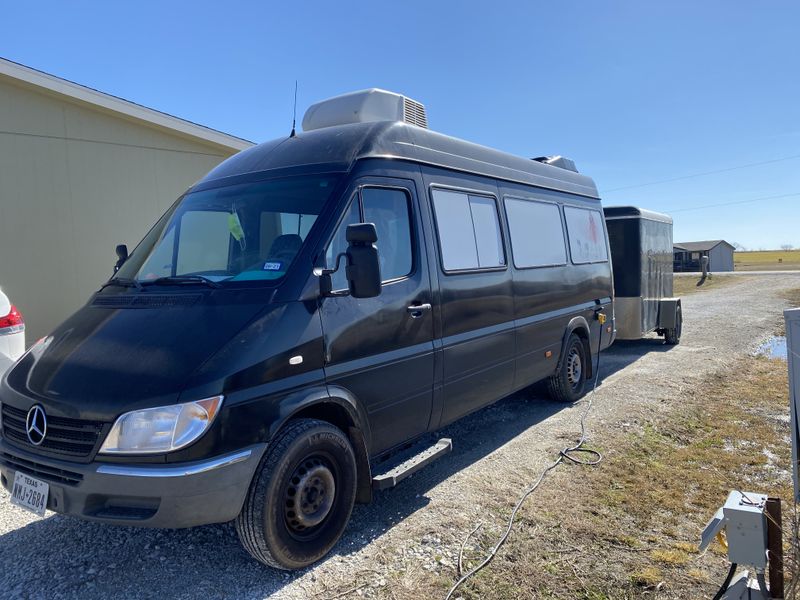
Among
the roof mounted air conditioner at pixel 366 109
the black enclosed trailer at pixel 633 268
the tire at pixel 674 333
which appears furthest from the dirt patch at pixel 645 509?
the tire at pixel 674 333

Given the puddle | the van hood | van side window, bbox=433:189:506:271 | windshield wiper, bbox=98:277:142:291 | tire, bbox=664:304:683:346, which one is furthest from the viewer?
tire, bbox=664:304:683:346

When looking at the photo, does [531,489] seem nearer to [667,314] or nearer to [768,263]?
[667,314]

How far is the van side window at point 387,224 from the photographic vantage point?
3816 millimetres

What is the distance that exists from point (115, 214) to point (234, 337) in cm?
804

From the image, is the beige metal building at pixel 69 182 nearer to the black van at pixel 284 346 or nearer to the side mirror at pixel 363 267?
the black van at pixel 284 346

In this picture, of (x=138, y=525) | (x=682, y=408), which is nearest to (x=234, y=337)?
(x=138, y=525)

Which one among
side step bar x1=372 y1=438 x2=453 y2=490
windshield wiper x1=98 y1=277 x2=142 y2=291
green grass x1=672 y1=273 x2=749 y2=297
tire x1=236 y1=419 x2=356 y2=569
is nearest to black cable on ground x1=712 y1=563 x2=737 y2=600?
side step bar x1=372 y1=438 x2=453 y2=490

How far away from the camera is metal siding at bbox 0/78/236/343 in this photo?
8719 mm

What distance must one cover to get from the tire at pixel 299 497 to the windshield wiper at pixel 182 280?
103cm

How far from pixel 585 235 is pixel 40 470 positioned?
654 centimetres

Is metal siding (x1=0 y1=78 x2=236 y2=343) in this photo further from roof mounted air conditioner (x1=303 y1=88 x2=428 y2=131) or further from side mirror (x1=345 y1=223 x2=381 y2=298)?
side mirror (x1=345 y1=223 x2=381 y2=298)

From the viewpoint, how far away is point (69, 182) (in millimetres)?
9273

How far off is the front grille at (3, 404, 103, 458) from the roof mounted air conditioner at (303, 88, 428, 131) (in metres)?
3.24

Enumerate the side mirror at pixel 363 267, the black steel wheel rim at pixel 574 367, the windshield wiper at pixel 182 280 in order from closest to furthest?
the side mirror at pixel 363 267 → the windshield wiper at pixel 182 280 → the black steel wheel rim at pixel 574 367
